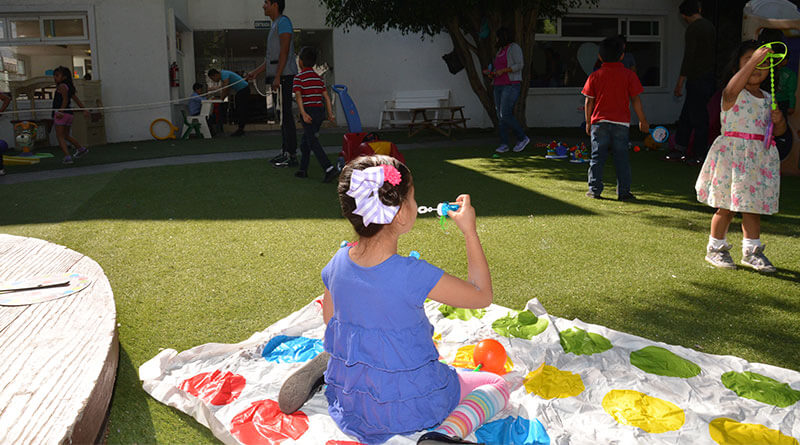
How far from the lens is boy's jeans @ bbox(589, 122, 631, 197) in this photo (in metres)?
6.15

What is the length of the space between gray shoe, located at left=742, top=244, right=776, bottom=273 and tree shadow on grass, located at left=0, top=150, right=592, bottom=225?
176 cm

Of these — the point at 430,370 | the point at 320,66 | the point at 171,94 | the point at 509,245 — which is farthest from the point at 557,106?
the point at 430,370

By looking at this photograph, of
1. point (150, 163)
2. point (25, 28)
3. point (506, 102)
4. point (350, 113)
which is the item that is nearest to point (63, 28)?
point (25, 28)

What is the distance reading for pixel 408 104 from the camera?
650 inches

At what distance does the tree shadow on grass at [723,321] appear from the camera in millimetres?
2893

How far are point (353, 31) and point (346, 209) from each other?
15.3 m

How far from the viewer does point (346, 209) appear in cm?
204

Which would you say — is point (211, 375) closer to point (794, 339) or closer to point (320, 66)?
point (794, 339)

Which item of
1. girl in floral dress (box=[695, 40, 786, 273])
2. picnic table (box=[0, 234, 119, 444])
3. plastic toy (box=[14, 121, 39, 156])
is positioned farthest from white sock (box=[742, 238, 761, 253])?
plastic toy (box=[14, 121, 39, 156])

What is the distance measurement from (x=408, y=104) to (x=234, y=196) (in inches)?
414

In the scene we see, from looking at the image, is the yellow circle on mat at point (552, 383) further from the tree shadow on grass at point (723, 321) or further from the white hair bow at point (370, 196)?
the white hair bow at point (370, 196)

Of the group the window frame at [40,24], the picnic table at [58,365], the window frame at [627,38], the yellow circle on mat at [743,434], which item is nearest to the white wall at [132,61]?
the window frame at [40,24]

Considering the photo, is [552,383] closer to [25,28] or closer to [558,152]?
[558,152]

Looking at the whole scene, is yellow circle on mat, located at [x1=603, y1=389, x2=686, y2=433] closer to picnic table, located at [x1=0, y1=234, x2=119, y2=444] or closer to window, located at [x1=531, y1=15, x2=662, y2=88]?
picnic table, located at [x1=0, y1=234, x2=119, y2=444]
